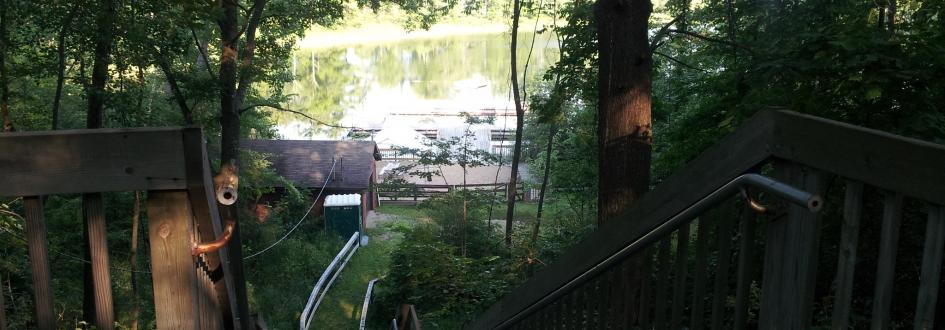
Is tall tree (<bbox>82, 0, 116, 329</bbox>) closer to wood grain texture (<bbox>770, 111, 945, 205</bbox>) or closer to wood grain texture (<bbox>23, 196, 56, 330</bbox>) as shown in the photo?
wood grain texture (<bbox>23, 196, 56, 330</bbox>)

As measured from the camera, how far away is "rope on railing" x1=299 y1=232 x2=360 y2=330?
552 inches

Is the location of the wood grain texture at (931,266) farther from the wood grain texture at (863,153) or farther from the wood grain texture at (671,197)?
the wood grain texture at (671,197)

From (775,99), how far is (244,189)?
1407cm

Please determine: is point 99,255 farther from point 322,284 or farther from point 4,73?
point 322,284

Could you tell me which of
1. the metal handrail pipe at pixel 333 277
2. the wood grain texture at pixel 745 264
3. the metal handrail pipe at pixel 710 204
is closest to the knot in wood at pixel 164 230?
the metal handrail pipe at pixel 710 204

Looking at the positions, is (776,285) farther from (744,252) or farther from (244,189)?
(244,189)

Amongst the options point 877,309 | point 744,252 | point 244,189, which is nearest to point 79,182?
point 744,252

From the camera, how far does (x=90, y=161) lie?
1668 mm

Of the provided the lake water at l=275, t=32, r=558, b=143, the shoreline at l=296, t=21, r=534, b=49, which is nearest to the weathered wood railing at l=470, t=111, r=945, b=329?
Answer: the lake water at l=275, t=32, r=558, b=143

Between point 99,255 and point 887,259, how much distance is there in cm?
190

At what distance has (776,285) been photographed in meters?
1.54

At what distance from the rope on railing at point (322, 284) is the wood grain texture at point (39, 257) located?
11686 millimetres

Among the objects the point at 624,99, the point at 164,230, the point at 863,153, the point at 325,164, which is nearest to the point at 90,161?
the point at 164,230

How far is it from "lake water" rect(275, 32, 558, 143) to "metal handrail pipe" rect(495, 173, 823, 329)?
23.7m
